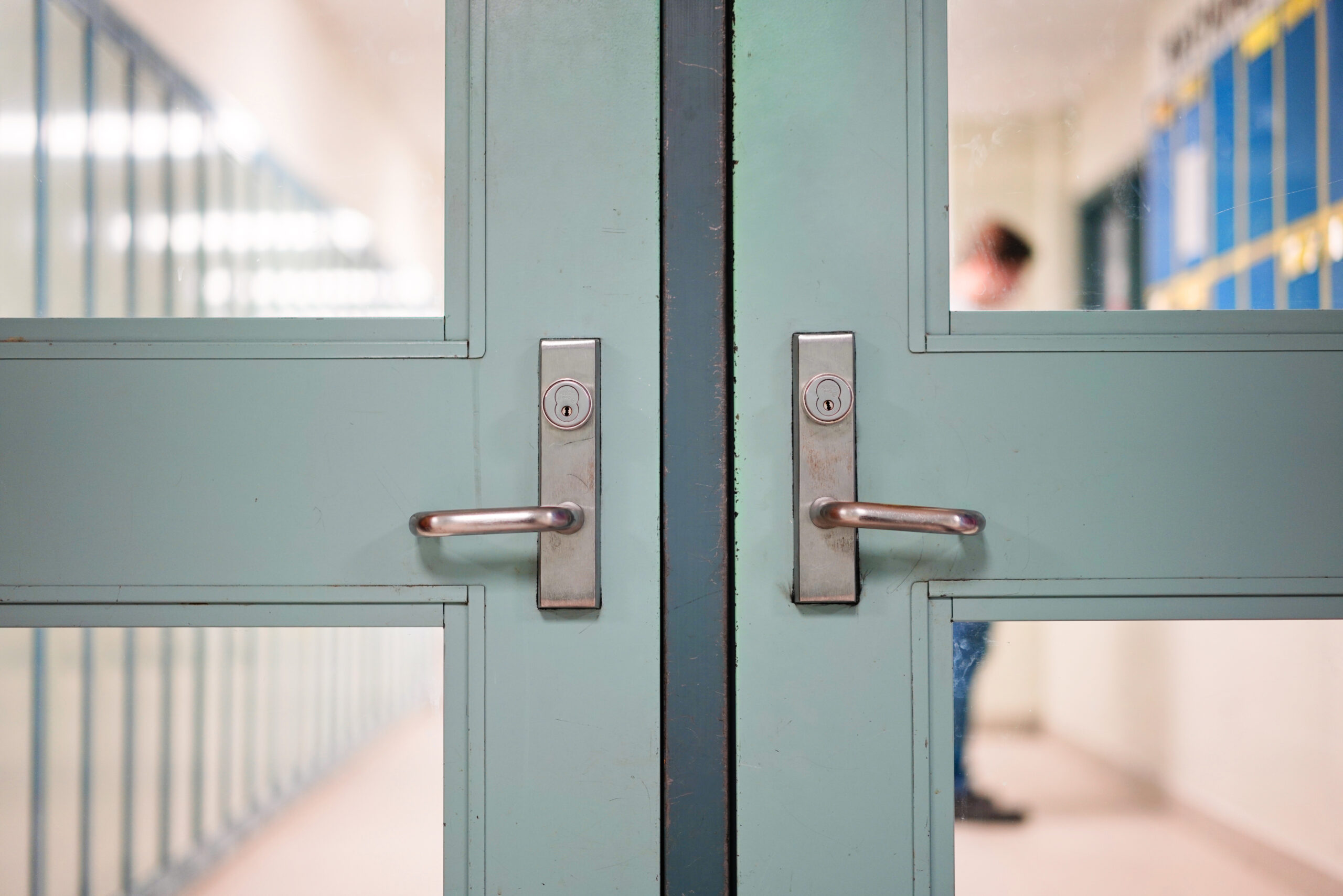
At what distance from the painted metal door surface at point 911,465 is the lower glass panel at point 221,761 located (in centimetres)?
32

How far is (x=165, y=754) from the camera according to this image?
0.63 m

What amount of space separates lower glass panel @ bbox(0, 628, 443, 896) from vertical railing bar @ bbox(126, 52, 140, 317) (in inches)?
13.1

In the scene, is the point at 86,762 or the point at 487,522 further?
the point at 86,762

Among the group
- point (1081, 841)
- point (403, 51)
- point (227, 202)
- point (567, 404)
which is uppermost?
point (403, 51)

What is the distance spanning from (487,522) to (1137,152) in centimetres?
70

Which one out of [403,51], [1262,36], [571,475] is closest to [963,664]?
[571,475]

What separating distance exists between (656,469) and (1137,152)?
56 centimetres

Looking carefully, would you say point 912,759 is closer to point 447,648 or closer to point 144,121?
point 447,648

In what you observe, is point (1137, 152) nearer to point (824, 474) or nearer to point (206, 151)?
point (824, 474)

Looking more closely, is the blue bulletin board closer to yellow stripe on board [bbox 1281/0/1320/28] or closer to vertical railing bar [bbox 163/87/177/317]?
yellow stripe on board [bbox 1281/0/1320/28]

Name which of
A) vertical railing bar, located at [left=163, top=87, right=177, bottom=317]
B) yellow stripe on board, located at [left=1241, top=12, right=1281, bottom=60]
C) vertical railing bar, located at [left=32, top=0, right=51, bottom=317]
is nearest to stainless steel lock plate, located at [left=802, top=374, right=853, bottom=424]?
yellow stripe on board, located at [left=1241, top=12, right=1281, bottom=60]

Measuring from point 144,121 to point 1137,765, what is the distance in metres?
1.16

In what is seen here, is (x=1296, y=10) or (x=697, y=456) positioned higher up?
(x=1296, y=10)

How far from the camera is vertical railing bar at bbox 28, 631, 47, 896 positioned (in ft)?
2.06
